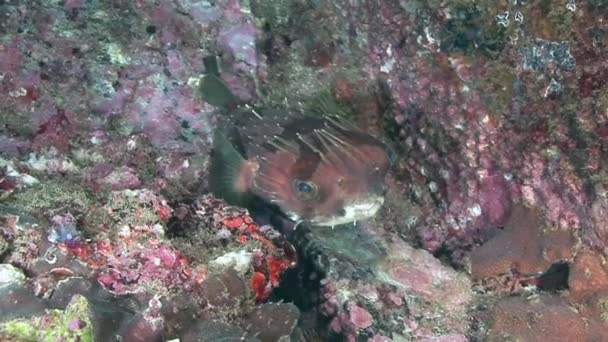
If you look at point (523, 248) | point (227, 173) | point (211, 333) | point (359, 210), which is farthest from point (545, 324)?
point (227, 173)

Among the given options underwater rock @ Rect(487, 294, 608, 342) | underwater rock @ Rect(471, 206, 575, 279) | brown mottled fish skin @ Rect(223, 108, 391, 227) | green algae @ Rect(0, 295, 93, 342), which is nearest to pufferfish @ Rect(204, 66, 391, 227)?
brown mottled fish skin @ Rect(223, 108, 391, 227)

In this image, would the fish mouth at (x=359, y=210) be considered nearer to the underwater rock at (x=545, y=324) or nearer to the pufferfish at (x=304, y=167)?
the pufferfish at (x=304, y=167)

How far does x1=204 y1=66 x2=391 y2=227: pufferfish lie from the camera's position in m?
4.03

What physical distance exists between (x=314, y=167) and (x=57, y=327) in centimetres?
220

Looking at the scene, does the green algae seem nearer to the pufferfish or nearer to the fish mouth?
the pufferfish

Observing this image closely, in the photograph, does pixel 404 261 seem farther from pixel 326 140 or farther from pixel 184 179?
pixel 184 179

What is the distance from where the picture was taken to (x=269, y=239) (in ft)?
12.5

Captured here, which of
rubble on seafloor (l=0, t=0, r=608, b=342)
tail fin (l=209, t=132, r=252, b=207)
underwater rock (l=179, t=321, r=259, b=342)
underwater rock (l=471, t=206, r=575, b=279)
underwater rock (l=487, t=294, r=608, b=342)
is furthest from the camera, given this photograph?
tail fin (l=209, t=132, r=252, b=207)

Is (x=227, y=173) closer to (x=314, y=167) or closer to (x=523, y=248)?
(x=314, y=167)

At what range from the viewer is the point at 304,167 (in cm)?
411

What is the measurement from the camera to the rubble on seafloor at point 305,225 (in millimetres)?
2994

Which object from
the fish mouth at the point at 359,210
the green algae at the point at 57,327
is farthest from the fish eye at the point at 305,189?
the green algae at the point at 57,327

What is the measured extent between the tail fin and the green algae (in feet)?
6.60

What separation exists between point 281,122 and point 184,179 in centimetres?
94
